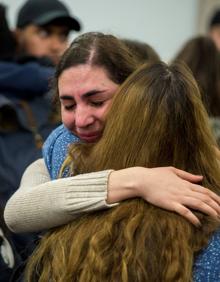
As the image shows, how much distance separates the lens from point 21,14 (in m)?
2.84

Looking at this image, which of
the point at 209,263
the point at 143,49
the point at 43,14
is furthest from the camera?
the point at 43,14

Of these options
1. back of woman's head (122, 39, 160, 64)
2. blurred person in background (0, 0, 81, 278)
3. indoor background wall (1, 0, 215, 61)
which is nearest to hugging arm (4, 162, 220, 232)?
blurred person in background (0, 0, 81, 278)

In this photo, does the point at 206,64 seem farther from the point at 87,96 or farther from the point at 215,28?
the point at 215,28

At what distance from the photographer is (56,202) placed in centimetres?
141

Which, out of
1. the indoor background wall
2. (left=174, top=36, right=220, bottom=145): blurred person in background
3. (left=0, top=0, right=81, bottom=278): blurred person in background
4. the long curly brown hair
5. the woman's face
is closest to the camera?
the long curly brown hair

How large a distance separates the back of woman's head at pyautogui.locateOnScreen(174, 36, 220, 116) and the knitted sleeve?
4.58ft

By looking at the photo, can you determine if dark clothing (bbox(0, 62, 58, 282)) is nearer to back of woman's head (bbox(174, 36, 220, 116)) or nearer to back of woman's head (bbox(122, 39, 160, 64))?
back of woman's head (bbox(122, 39, 160, 64))

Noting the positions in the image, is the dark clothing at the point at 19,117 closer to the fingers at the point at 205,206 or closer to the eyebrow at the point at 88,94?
the eyebrow at the point at 88,94

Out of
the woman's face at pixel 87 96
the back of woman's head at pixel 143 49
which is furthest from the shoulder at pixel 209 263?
the back of woman's head at pixel 143 49

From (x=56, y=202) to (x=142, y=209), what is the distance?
0.63 ft

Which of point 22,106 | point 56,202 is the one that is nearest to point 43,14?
point 22,106

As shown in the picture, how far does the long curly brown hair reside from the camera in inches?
50.3

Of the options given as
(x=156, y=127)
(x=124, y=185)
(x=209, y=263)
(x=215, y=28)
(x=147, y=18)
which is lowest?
(x=147, y=18)

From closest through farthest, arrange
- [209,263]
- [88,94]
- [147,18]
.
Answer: [209,263] < [88,94] < [147,18]
